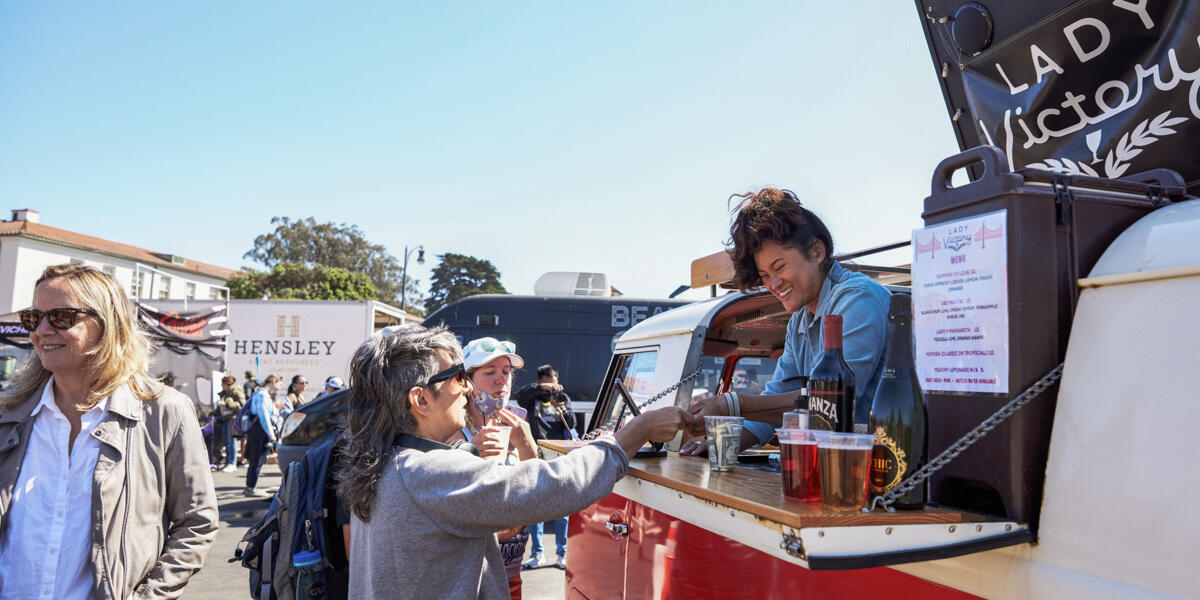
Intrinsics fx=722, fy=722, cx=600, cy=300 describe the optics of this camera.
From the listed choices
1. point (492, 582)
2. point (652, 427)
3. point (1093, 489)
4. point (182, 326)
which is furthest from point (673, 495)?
point (182, 326)

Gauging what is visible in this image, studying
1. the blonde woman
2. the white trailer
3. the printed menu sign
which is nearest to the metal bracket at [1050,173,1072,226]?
the printed menu sign

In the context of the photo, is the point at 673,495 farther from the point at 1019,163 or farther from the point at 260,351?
the point at 260,351

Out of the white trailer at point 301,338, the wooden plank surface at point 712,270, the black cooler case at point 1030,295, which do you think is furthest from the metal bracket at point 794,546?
the white trailer at point 301,338

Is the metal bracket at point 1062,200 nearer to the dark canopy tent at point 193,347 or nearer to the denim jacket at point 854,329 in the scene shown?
the denim jacket at point 854,329

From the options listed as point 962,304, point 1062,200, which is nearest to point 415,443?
point 962,304

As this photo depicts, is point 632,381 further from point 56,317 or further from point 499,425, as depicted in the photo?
point 56,317

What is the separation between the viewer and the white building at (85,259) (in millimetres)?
37938

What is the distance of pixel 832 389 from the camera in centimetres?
148

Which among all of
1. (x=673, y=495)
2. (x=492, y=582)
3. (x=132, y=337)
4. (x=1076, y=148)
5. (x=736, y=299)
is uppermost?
(x=1076, y=148)

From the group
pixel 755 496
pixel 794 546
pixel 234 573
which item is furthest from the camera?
pixel 234 573

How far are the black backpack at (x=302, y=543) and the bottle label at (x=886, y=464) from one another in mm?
1935

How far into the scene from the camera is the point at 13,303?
37562 mm

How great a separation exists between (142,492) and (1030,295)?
8.07 ft

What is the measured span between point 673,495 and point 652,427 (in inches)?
11.2
